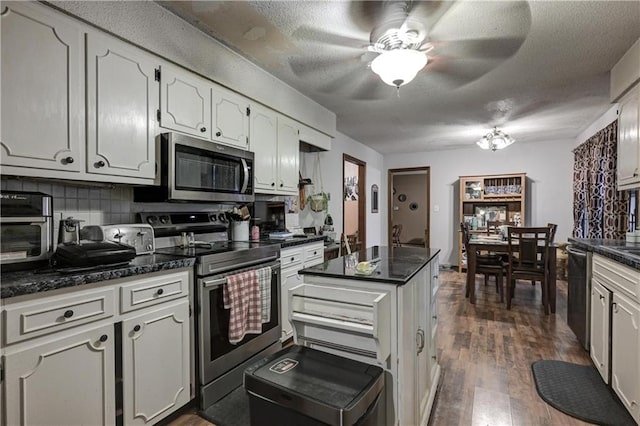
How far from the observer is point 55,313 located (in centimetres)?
127

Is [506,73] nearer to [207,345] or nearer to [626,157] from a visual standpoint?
[626,157]

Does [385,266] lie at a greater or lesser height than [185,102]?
lesser

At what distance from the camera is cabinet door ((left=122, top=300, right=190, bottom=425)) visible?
152 cm

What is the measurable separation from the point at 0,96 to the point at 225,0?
3.82ft

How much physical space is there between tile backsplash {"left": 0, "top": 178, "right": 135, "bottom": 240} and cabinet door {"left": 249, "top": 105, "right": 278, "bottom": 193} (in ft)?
3.21

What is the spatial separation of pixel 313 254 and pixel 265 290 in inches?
35.4

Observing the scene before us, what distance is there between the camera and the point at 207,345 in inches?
73.7

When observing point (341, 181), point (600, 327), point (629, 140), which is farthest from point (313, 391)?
point (341, 181)

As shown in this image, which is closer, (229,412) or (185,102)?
(229,412)

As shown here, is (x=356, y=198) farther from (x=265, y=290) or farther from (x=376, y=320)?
(x=376, y=320)

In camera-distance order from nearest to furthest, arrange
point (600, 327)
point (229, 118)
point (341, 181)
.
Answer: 1. point (600, 327)
2. point (229, 118)
3. point (341, 181)

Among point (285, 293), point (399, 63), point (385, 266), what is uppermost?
point (399, 63)

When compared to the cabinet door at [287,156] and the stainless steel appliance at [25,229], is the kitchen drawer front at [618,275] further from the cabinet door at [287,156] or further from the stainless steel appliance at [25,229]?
the stainless steel appliance at [25,229]

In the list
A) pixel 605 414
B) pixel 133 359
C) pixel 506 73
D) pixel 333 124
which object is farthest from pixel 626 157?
pixel 133 359
